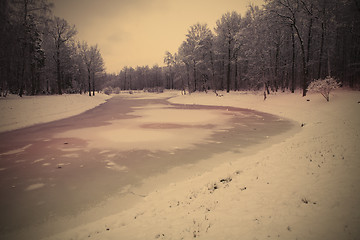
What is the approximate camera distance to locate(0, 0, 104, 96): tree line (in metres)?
23.6

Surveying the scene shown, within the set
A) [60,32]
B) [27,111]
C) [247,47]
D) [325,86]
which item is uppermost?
[60,32]

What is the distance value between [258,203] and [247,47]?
33170 mm

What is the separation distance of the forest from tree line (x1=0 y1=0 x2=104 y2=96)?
100mm

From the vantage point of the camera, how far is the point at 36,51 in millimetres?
38688

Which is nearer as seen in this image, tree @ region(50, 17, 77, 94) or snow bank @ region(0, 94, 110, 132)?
snow bank @ region(0, 94, 110, 132)

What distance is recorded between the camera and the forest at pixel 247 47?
24708 mm

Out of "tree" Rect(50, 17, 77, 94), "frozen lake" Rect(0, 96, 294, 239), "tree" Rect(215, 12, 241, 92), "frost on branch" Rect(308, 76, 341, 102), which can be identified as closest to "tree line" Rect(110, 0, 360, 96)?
"tree" Rect(215, 12, 241, 92)

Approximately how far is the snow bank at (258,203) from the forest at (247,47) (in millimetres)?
21647

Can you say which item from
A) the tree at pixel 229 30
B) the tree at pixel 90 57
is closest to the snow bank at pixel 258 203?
the tree at pixel 229 30

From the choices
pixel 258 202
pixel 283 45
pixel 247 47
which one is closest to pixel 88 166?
pixel 258 202

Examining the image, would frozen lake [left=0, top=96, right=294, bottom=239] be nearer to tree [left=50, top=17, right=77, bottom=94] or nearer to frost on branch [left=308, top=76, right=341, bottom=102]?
frost on branch [left=308, top=76, right=341, bottom=102]

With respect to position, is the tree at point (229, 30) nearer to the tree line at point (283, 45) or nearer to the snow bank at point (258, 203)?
the tree line at point (283, 45)

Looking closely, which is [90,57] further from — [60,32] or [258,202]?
[258,202]

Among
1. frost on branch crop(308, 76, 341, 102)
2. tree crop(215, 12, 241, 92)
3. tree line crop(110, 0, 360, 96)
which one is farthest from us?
tree crop(215, 12, 241, 92)
